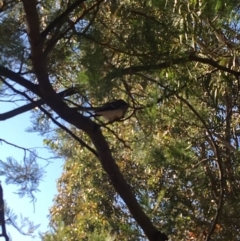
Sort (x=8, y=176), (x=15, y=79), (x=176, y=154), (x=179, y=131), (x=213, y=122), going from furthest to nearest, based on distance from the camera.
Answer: (x=179, y=131), (x=213, y=122), (x=176, y=154), (x=8, y=176), (x=15, y=79)

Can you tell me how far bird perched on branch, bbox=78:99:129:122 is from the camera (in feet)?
4.11

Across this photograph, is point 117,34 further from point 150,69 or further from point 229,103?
point 229,103

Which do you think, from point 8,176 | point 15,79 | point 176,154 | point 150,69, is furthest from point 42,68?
point 176,154

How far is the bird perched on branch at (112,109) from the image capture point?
1253 millimetres

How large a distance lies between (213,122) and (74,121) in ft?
3.24

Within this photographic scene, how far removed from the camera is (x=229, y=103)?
2.09m

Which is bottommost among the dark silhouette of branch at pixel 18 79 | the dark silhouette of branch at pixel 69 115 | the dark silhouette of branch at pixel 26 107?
the dark silhouette of branch at pixel 69 115

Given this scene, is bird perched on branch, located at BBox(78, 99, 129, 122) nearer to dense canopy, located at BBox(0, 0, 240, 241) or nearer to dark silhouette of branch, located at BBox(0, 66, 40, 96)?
dense canopy, located at BBox(0, 0, 240, 241)

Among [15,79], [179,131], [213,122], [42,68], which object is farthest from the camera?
[179,131]

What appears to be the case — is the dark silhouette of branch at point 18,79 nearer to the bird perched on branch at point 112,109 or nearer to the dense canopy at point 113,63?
the dense canopy at point 113,63

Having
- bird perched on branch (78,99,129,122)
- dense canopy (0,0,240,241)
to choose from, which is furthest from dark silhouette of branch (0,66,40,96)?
bird perched on branch (78,99,129,122)

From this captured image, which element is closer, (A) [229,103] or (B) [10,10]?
(B) [10,10]

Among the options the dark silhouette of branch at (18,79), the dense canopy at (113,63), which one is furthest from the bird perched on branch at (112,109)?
the dark silhouette of branch at (18,79)

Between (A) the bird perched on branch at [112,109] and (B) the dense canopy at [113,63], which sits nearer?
(B) the dense canopy at [113,63]
